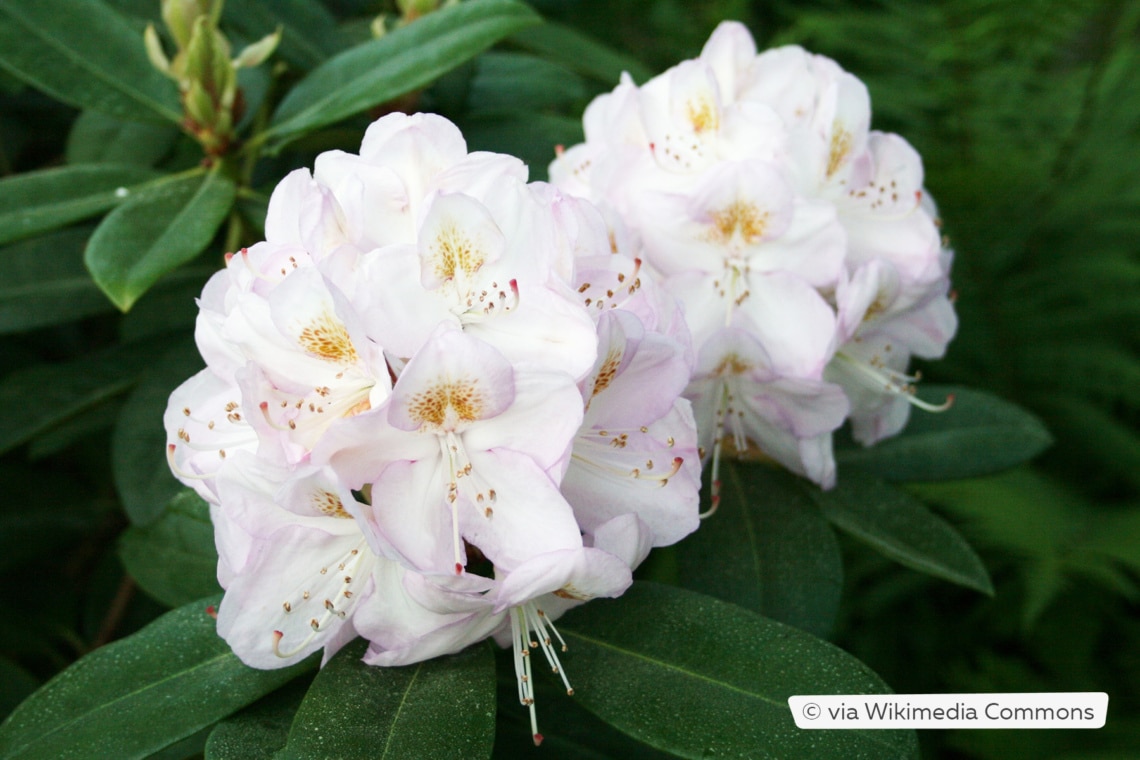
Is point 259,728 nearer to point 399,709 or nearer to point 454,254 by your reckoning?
point 399,709

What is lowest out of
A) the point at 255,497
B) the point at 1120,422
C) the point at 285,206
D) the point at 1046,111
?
the point at 1120,422

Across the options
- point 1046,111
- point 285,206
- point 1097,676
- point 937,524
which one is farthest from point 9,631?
point 1046,111

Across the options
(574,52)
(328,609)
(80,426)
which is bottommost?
(80,426)

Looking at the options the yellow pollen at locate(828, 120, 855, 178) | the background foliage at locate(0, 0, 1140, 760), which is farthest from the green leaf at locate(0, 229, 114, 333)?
the yellow pollen at locate(828, 120, 855, 178)

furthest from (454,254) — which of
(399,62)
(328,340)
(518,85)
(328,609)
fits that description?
(518,85)

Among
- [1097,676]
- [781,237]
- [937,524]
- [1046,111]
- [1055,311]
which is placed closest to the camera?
[781,237]

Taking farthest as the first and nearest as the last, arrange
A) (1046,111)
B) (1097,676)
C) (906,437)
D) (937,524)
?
(1046,111), (1097,676), (906,437), (937,524)

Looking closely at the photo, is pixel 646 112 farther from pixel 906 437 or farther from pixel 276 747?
pixel 276 747

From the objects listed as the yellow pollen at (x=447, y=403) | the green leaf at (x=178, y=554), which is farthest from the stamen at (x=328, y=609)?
the green leaf at (x=178, y=554)
